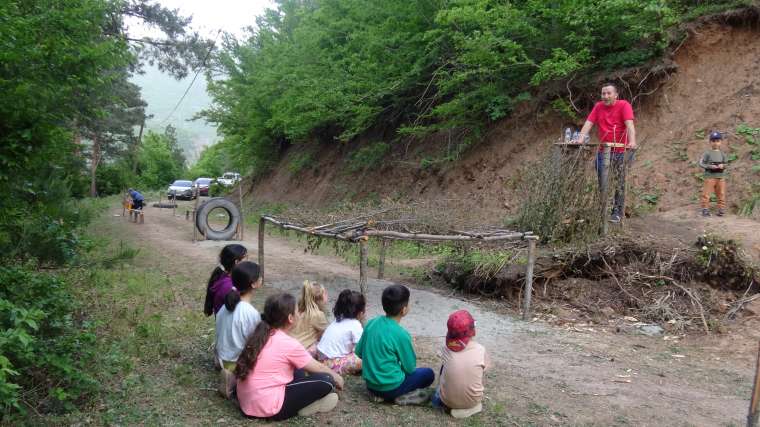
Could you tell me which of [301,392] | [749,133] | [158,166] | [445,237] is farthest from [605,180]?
[158,166]

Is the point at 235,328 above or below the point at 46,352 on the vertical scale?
above

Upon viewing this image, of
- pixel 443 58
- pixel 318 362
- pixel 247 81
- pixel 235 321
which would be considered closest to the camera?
pixel 318 362

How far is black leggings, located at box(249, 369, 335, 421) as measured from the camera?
4.12m

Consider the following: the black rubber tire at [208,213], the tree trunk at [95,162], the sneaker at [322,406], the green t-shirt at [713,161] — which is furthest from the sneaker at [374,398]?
the tree trunk at [95,162]

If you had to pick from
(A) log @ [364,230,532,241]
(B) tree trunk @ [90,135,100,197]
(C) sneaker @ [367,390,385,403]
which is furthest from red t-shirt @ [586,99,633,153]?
(B) tree trunk @ [90,135,100,197]

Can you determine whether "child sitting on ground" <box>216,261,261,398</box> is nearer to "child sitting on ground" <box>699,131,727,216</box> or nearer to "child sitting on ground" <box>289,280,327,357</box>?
"child sitting on ground" <box>289,280,327,357</box>

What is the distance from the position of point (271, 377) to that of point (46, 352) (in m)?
1.59

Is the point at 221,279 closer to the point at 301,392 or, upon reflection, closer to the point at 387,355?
the point at 301,392

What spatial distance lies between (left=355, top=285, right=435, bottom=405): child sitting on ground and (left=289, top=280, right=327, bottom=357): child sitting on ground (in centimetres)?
110

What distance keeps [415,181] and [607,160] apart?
854cm

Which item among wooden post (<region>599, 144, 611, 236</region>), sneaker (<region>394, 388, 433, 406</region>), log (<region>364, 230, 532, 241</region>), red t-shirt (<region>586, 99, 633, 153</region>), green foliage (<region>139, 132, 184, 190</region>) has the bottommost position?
sneaker (<region>394, 388, 433, 406</region>)

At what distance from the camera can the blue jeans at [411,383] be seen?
14.5 ft

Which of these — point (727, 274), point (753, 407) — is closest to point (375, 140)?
point (727, 274)

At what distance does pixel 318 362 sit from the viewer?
14.4 ft
